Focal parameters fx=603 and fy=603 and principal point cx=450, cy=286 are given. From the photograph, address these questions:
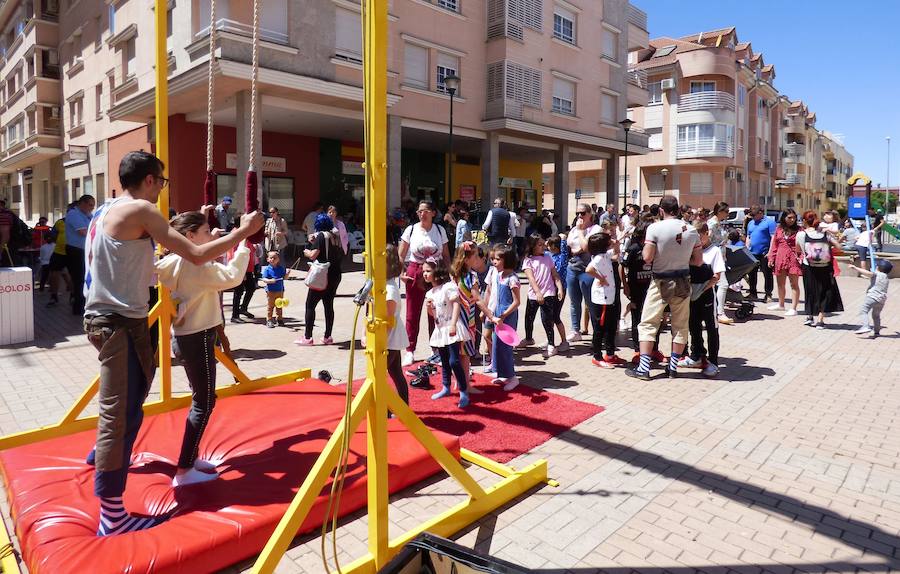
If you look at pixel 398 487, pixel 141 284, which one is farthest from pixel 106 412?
pixel 398 487

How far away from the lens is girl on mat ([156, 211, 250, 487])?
12.3 ft

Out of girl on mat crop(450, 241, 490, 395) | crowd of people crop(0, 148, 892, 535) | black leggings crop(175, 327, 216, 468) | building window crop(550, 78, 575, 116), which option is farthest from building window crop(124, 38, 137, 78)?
black leggings crop(175, 327, 216, 468)

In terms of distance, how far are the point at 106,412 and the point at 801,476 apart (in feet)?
14.6

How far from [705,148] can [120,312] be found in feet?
149

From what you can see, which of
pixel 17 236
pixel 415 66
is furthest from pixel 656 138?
pixel 17 236

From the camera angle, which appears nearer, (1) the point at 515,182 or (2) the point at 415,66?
(2) the point at 415,66

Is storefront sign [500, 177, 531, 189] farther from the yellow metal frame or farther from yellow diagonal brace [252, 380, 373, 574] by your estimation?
yellow diagonal brace [252, 380, 373, 574]

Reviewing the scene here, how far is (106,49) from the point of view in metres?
24.6

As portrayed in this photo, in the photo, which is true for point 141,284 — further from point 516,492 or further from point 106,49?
point 106,49

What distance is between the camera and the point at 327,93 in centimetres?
1644

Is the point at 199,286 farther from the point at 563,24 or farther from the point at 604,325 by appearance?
the point at 563,24

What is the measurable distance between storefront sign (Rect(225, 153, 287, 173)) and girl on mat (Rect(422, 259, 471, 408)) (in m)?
15.8

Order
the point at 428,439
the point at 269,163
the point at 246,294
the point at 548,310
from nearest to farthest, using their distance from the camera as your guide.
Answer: the point at 428,439 → the point at 548,310 → the point at 246,294 → the point at 269,163

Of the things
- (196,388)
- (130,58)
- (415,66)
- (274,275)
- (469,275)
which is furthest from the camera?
(130,58)
